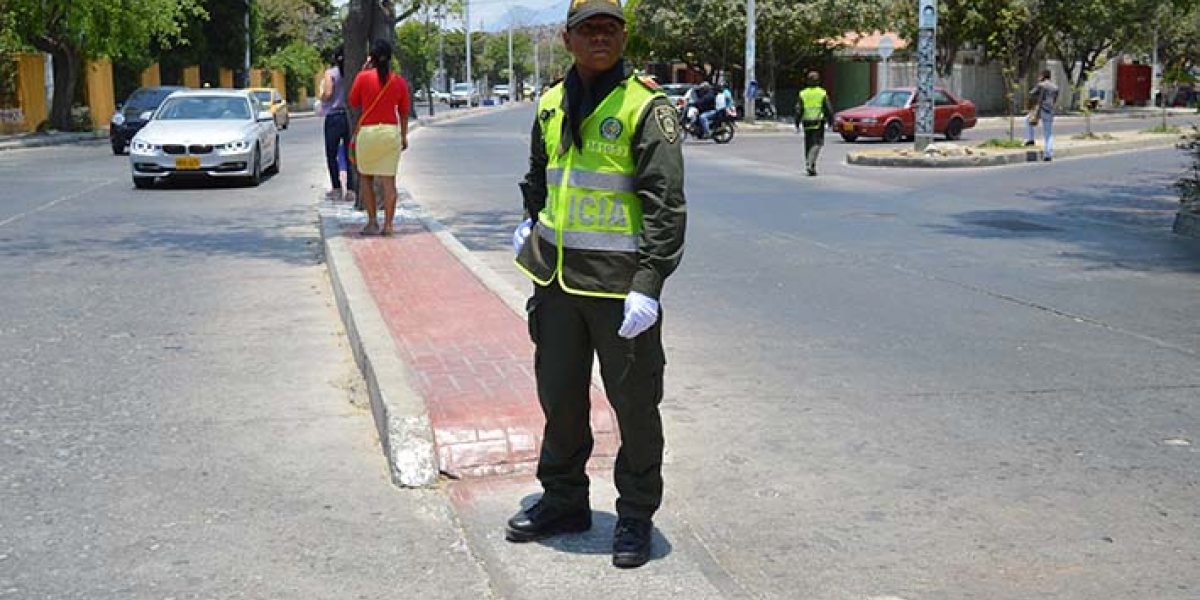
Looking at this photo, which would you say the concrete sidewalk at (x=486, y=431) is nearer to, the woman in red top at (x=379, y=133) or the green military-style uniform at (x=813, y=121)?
the woman in red top at (x=379, y=133)

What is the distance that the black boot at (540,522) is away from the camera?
175 inches

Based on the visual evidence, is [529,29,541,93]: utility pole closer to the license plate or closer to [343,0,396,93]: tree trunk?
the license plate

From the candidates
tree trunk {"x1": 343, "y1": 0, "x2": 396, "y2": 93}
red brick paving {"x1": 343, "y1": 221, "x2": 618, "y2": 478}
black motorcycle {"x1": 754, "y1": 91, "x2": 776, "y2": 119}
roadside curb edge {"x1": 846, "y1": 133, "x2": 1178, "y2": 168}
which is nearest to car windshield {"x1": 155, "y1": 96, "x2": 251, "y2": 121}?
tree trunk {"x1": 343, "y1": 0, "x2": 396, "y2": 93}

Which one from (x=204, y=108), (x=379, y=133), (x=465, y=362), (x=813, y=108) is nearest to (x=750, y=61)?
(x=813, y=108)

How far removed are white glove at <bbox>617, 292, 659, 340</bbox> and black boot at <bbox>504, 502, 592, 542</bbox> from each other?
0.83 m

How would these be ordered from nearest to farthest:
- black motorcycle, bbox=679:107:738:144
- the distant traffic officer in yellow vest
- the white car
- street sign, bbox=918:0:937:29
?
the distant traffic officer in yellow vest → street sign, bbox=918:0:937:29 → black motorcycle, bbox=679:107:738:144 → the white car

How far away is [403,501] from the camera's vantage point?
16.5 ft

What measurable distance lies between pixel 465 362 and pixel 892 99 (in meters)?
29.3

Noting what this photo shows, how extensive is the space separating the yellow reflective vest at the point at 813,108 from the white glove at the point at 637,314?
1791cm

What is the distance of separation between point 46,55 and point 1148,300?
36.8 meters

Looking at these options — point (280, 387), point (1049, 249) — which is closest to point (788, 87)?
point (1049, 249)

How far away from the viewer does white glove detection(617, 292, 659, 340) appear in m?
3.94

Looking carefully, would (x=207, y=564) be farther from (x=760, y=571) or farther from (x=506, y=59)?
(x=506, y=59)

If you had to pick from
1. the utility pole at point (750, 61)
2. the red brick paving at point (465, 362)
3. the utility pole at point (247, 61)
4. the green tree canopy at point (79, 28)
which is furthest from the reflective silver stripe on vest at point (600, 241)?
the utility pole at point (247, 61)
